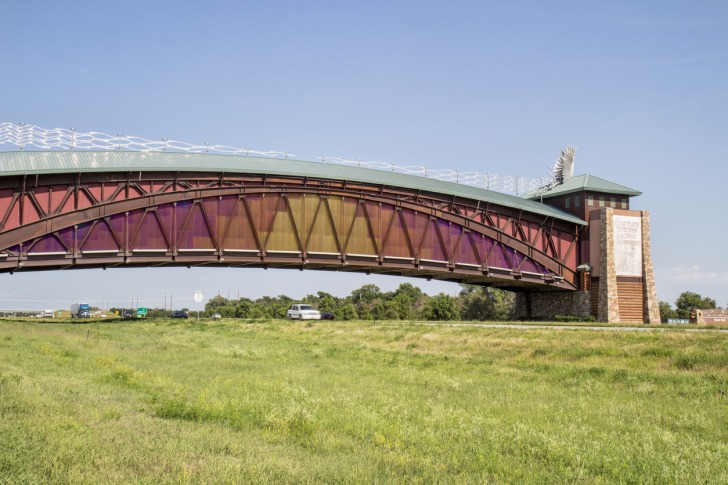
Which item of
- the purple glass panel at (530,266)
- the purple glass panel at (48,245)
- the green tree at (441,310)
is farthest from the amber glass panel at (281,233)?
the green tree at (441,310)

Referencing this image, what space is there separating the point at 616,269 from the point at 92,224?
51.6 meters

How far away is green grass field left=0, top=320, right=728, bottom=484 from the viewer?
10922 millimetres

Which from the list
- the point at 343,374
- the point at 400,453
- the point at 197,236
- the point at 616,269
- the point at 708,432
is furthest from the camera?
the point at 616,269

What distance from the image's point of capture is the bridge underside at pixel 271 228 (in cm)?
4828

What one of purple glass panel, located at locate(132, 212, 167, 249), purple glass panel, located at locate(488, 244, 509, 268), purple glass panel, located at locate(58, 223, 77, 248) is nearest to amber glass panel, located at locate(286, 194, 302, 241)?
purple glass panel, located at locate(132, 212, 167, 249)

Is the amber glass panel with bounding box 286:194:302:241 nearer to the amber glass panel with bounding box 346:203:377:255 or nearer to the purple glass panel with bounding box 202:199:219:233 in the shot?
the amber glass panel with bounding box 346:203:377:255

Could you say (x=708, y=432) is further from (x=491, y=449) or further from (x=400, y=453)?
(x=400, y=453)

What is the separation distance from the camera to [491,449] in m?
12.9

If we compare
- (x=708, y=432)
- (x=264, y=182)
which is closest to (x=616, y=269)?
(x=264, y=182)

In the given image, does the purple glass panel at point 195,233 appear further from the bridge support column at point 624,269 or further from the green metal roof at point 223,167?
the bridge support column at point 624,269

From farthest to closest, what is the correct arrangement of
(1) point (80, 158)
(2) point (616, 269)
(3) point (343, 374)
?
(2) point (616, 269) → (1) point (80, 158) → (3) point (343, 374)

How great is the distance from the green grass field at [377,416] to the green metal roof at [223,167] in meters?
22.5

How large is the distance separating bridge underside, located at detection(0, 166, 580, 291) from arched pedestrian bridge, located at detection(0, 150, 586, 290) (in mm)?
98

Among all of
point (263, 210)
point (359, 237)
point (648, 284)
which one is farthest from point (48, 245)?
point (648, 284)
